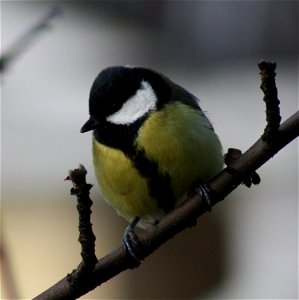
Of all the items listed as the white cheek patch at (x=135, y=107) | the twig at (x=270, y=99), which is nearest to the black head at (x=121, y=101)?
the white cheek patch at (x=135, y=107)

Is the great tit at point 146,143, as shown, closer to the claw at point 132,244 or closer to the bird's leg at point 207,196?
the claw at point 132,244

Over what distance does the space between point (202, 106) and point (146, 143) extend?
46.7 inches

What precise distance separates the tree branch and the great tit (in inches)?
9.4

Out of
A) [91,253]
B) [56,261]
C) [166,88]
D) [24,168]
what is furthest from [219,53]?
[91,253]

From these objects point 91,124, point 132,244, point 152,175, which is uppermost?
point 91,124

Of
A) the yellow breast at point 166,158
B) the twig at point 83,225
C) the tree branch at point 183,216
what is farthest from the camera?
the yellow breast at point 166,158

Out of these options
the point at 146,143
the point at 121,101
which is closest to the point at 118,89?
the point at 121,101

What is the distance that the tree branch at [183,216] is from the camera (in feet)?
3.36

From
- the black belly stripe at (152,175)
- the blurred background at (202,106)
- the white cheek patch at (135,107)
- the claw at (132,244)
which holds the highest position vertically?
the blurred background at (202,106)

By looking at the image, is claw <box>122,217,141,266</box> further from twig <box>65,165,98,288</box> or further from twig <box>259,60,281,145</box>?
twig <box>259,60,281,145</box>

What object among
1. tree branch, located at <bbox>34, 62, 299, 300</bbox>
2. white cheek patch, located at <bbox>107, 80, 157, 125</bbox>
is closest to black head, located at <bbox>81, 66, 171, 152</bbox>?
white cheek patch, located at <bbox>107, 80, 157, 125</bbox>

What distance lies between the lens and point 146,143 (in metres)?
1.38

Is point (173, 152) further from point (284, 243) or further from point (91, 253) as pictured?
point (284, 243)

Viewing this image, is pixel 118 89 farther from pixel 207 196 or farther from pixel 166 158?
pixel 207 196
